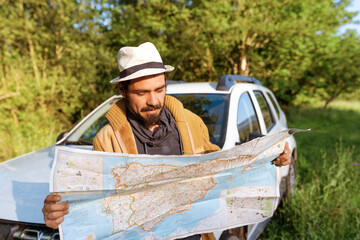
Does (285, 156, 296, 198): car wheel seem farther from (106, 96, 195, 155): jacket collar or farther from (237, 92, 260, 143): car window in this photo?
(106, 96, 195, 155): jacket collar

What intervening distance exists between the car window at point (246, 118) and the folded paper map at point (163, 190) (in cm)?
97

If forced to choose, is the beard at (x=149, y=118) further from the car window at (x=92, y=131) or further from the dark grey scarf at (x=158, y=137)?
the car window at (x=92, y=131)

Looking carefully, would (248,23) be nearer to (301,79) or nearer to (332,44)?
(332,44)

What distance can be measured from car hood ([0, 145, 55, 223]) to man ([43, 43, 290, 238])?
0.70m

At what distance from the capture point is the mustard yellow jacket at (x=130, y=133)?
1.53 m

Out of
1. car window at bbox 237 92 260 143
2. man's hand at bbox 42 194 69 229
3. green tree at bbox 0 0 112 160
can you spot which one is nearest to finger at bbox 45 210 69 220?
man's hand at bbox 42 194 69 229

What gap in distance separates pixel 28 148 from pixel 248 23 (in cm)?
638

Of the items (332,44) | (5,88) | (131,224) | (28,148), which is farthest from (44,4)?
(332,44)

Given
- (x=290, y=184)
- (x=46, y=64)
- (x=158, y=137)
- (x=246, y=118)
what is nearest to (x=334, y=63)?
(x=290, y=184)

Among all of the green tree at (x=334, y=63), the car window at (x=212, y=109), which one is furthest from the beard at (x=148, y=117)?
the green tree at (x=334, y=63)

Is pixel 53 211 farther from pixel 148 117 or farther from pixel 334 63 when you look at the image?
pixel 334 63

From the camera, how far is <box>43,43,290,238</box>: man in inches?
60.0

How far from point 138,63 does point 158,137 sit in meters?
→ 0.45

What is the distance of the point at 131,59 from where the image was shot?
1522 mm
